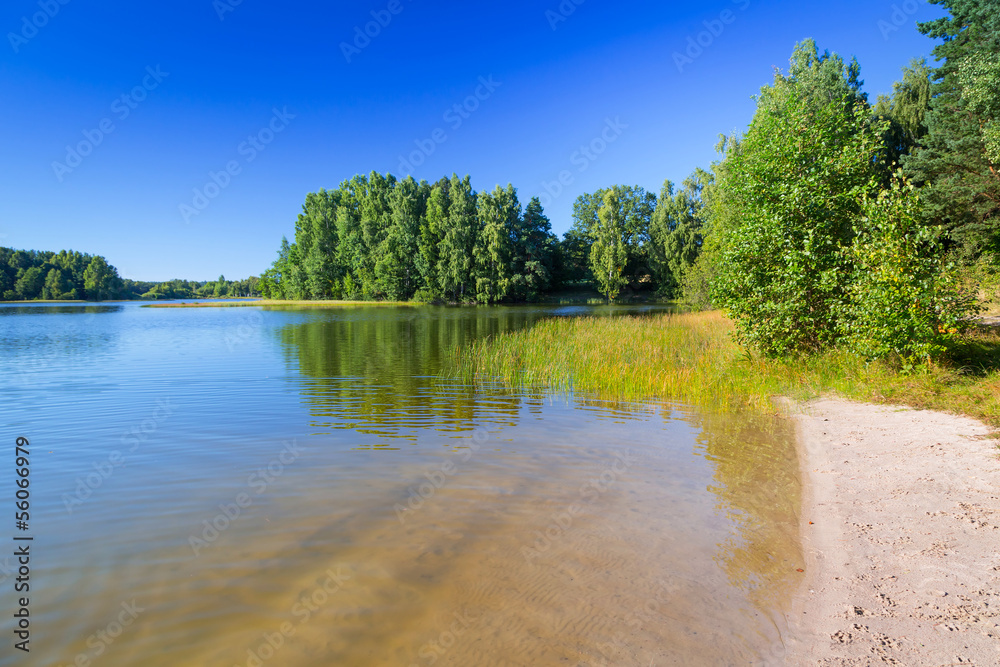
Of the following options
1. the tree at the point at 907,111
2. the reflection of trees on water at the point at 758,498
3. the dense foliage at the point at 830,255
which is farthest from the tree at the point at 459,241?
the reflection of trees on water at the point at 758,498

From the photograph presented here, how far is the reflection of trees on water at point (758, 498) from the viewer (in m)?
4.42

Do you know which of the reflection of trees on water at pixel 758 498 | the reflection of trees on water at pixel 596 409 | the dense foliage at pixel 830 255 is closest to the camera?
the reflection of trees on water at pixel 758 498

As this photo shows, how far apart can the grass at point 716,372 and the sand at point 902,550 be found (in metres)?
1.97

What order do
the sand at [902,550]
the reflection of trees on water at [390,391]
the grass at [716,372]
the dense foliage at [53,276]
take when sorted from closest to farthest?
the sand at [902,550] → the grass at [716,372] → the reflection of trees on water at [390,391] → the dense foliage at [53,276]

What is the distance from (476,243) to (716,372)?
206ft

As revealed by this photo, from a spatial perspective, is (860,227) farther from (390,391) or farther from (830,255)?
(390,391)

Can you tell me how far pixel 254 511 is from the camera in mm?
6027

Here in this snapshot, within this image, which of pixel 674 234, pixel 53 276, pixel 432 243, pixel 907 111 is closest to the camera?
pixel 907 111

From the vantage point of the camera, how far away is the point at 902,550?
4.46 meters

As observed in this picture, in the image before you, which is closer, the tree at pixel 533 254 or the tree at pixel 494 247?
the tree at pixel 494 247

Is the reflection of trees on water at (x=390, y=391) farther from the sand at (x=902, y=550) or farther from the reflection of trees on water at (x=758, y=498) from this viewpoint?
the sand at (x=902, y=550)

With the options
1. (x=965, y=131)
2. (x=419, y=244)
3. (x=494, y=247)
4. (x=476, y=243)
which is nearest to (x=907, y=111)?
(x=965, y=131)

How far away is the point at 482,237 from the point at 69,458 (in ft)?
218

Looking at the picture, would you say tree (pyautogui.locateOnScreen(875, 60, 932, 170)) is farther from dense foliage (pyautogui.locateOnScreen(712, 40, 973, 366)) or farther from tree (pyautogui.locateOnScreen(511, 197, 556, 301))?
tree (pyautogui.locateOnScreen(511, 197, 556, 301))
